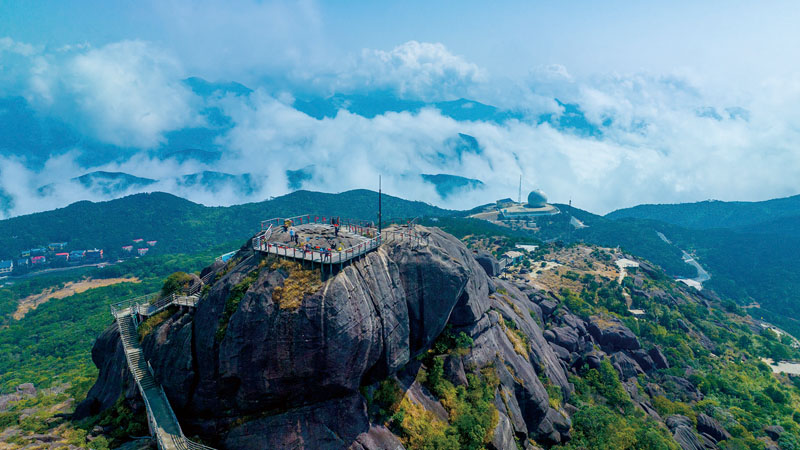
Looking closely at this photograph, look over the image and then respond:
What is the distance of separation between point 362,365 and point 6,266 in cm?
25149

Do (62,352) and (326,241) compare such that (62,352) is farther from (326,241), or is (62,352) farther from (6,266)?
(6,266)

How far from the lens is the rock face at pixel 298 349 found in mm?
32438

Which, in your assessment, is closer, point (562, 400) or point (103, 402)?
point (103, 402)

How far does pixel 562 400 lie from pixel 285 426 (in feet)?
140

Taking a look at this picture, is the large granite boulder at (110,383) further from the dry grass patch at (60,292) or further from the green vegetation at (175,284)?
the dry grass patch at (60,292)

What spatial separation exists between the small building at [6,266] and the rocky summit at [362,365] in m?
212

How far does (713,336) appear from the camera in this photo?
103812mm

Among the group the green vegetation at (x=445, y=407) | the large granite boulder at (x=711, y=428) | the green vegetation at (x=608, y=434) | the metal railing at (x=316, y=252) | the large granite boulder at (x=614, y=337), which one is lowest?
the large granite boulder at (x=711, y=428)

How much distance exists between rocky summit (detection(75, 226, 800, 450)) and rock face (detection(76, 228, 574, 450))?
117mm

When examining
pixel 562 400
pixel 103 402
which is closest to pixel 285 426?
pixel 103 402

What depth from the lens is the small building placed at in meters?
192

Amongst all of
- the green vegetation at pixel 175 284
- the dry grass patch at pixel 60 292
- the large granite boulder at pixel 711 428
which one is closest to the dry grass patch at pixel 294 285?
the green vegetation at pixel 175 284

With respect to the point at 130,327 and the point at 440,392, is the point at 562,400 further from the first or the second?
the point at 130,327

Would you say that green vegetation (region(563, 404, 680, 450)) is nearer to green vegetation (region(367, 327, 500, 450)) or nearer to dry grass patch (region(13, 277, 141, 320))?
green vegetation (region(367, 327, 500, 450))
